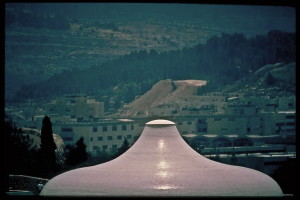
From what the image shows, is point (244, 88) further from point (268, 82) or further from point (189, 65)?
point (189, 65)

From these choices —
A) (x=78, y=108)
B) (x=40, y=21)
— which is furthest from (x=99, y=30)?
(x=78, y=108)

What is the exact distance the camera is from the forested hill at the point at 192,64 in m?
23.1

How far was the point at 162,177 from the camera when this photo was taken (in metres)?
7.13

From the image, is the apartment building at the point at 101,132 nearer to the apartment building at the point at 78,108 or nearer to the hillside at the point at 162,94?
the apartment building at the point at 78,108

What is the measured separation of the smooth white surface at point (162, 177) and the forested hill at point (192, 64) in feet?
43.7

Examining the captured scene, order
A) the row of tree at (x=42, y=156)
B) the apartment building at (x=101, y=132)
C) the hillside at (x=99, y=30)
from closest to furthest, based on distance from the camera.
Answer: the row of tree at (x=42, y=156), the hillside at (x=99, y=30), the apartment building at (x=101, y=132)

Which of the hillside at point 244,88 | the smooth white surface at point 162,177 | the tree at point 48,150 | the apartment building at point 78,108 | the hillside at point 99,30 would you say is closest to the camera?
the smooth white surface at point 162,177

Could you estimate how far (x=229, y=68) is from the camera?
2622 centimetres

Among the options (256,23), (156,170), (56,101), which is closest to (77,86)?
(56,101)

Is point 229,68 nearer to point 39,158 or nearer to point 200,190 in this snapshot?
point 39,158

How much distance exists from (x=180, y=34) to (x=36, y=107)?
20.7 ft

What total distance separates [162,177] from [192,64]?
18790 millimetres

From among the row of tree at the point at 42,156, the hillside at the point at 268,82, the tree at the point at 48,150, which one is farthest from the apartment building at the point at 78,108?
the tree at the point at 48,150

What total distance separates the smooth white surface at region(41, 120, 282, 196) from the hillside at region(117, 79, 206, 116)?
14340 mm
